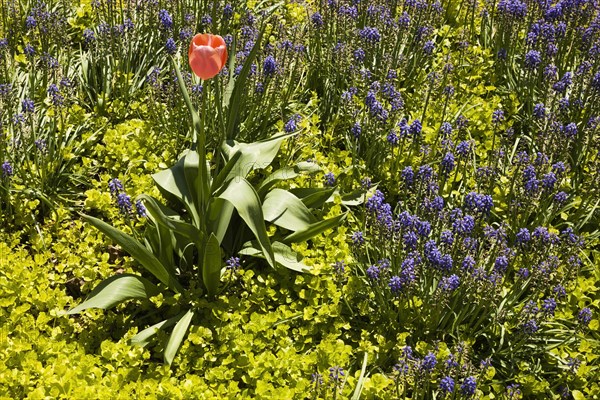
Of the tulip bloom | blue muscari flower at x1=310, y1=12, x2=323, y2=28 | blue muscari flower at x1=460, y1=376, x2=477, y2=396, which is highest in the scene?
the tulip bloom

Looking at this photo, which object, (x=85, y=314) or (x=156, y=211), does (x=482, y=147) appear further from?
(x=85, y=314)

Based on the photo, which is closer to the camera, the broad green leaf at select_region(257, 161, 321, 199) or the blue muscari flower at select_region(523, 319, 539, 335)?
the blue muscari flower at select_region(523, 319, 539, 335)

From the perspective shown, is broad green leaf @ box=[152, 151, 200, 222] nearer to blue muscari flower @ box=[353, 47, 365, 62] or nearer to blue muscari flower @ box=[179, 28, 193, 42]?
blue muscari flower @ box=[179, 28, 193, 42]

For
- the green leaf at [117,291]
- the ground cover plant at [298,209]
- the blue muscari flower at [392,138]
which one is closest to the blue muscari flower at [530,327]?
the ground cover plant at [298,209]

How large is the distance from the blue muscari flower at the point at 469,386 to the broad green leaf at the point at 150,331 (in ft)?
4.57

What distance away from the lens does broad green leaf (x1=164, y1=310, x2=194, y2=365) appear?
338 cm

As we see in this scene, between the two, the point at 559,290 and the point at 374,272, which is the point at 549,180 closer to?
the point at 559,290

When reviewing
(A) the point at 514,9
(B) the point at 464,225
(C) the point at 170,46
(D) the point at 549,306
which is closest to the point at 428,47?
(A) the point at 514,9

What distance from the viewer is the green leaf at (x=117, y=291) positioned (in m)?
3.43

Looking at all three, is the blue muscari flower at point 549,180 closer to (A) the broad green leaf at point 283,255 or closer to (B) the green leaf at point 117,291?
(A) the broad green leaf at point 283,255

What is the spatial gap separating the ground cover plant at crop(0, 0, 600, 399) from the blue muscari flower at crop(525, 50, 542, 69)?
0.01 meters

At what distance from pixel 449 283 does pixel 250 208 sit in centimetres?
100

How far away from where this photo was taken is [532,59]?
4.58m

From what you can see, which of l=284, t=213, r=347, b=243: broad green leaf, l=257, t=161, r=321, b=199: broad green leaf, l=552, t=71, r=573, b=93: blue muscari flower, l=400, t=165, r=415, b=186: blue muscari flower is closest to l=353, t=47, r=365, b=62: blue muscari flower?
l=257, t=161, r=321, b=199: broad green leaf
